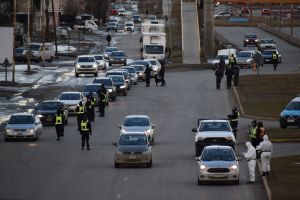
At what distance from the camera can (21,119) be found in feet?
161

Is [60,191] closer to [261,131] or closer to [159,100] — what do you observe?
[261,131]

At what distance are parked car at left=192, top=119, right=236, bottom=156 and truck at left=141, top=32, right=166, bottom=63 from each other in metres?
52.8

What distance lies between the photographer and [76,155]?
143 feet

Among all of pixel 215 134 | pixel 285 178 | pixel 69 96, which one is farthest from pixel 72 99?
pixel 285 178

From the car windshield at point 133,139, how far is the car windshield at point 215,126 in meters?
3.27

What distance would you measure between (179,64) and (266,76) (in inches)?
689

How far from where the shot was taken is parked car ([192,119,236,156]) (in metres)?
41.4

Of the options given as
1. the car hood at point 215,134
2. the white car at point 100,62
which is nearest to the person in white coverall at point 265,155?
the car hood at point 215,134

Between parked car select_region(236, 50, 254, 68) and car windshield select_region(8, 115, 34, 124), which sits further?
parked car select_region(236, 50, 254, 68)

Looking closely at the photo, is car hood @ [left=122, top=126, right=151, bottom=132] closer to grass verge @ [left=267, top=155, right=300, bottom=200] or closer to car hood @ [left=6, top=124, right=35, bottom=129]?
car hood @ [left=6, top=124, right=35, bottom=129]

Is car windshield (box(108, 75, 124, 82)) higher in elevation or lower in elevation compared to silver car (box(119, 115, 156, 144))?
higher

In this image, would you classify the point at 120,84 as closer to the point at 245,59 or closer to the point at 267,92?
the point at 267,92

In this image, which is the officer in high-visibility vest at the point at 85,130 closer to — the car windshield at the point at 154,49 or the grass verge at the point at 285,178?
the grass verge at the point at 285,178

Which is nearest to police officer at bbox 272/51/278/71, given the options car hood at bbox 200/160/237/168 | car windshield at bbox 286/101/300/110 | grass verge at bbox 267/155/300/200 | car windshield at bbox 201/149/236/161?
car windshield at bbox 286/101/300/110
